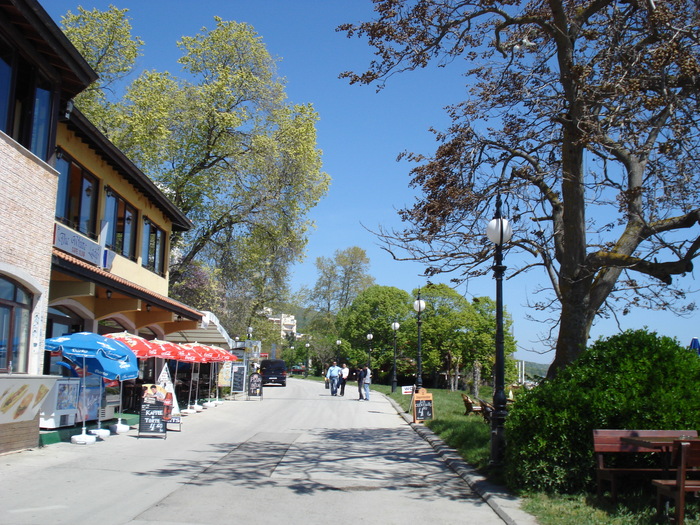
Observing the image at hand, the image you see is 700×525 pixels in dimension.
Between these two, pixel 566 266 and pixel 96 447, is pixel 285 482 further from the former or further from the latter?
pixel 566 266

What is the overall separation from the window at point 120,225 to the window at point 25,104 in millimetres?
6320

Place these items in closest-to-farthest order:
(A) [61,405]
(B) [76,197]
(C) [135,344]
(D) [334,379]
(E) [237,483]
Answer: (E) [237,483]
(A) [61,405]
(C) [135,344]
(B) [76,197]
(D) [334,379]

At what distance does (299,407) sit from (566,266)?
1854 cm

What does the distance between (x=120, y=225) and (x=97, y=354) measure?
8.08 m

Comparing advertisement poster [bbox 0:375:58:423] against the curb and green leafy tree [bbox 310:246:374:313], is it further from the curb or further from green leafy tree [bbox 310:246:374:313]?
green leafy tree [bbox 310:246:374:313]

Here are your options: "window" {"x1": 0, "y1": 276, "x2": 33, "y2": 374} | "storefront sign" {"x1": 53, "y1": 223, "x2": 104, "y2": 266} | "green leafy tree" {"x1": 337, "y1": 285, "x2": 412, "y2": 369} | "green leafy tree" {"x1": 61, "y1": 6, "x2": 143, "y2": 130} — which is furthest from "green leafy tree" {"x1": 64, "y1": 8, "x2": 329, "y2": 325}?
"green leafy tree" {"x1": 337, "y1": 285, "x2": 412, "y2": 369}

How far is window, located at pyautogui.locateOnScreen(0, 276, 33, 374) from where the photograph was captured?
11203mm

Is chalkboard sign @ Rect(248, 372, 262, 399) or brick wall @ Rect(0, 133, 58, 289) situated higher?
brick wall @ Rect(0, 133, 58, 289)

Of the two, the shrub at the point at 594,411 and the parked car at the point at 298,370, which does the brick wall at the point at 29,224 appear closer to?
the shrub at the point at 594,411

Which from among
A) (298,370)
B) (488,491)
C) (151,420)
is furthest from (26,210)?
(298,370)

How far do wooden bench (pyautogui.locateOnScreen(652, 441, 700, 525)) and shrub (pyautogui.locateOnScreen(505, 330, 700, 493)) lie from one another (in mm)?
1513

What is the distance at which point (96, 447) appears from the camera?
13172 millimetres

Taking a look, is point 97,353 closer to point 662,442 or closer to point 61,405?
point 61,405

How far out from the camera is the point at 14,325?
11523 millimetres
